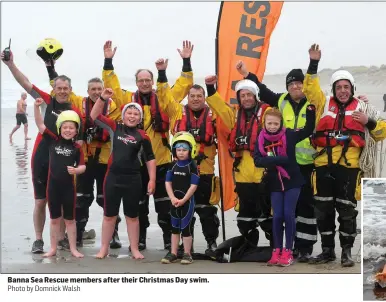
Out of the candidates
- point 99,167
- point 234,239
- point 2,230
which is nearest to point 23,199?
point 2,230

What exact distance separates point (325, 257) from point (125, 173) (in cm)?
182

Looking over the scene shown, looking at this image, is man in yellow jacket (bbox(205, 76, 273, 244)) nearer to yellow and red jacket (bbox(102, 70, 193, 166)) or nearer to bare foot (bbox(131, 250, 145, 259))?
yellow and red jacket (bbox(102, 70, 193, 166))

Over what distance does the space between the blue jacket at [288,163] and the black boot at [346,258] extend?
64 cm

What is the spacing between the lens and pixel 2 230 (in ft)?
21.3

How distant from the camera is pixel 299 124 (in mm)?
5461

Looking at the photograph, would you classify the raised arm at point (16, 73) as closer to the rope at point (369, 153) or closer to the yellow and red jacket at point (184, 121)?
the yellow and red jacket at point (184, 121)

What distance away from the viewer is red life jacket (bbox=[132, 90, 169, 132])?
585cm

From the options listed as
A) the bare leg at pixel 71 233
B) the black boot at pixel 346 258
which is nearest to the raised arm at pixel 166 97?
the bare leg at pixel 71 233

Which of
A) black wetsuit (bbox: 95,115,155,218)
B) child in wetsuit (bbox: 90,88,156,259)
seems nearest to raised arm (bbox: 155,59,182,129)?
child in wetsuit (bbox: 90,88,156,259)

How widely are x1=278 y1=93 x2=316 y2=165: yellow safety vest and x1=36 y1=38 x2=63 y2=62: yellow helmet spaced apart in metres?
2.14

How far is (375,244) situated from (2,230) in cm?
370

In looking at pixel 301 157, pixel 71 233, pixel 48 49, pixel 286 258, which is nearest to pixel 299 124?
pixel 301 157

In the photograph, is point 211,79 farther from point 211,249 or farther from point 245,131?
point 211,249
